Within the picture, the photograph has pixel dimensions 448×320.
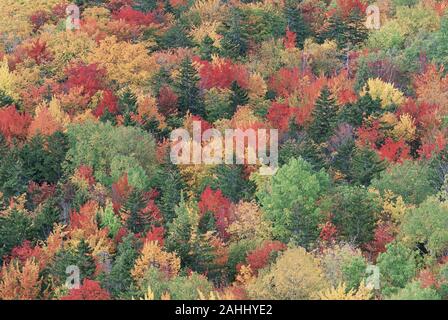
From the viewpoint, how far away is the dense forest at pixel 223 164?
272ft

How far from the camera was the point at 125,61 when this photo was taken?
132 m

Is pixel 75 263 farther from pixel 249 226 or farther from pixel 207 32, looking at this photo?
pixel 207 32

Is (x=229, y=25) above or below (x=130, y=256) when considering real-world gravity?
below

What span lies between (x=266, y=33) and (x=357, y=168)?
39.7m

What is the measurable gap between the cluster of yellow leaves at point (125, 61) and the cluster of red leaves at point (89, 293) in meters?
50.1

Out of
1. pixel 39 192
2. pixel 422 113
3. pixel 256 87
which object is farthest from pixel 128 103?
pixel 422 113

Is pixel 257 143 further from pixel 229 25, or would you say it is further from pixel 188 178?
pixel 229 25

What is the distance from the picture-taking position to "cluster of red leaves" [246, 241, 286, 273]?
84500 mm

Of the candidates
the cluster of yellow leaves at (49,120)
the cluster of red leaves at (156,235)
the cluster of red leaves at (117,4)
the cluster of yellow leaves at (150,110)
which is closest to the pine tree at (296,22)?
the cluster of red leaves at (117,4)

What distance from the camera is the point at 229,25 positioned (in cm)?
13862

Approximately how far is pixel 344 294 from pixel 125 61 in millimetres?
61097

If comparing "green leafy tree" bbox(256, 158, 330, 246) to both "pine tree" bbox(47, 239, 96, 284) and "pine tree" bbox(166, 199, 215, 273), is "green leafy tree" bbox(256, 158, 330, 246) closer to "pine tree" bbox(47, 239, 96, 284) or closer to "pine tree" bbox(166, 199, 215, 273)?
"pine tree" bbox(166, 199, 215, 273)
